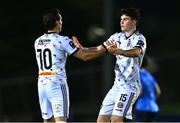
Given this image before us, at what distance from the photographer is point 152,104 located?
63.4 feet

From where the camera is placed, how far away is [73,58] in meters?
31.9

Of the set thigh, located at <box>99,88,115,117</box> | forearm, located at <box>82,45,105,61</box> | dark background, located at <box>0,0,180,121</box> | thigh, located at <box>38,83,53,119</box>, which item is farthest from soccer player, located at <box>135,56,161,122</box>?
dark background, located at <box>0,0,180,121</box>

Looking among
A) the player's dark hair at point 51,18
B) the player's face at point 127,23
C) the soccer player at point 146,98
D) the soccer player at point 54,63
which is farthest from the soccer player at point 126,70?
the soccer player at point 146,98

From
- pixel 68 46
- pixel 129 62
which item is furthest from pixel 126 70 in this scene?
pixel 68 46

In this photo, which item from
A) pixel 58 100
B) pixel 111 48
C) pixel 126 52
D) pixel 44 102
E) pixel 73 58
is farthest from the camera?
pixel 73 58

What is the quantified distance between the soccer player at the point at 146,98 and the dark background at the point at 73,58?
9.59 meters

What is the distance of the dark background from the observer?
2953 centimetres

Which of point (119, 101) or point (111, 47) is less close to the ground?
point (111, 47)

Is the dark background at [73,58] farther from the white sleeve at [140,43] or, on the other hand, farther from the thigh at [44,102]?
the white sleeve at [140,43]

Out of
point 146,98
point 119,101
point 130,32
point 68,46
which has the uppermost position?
point 130,32

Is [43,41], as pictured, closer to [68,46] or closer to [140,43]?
[68,46]

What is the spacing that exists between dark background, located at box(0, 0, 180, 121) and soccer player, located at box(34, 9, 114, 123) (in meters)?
14.0

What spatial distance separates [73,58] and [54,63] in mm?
16899

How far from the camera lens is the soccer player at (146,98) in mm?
19219
